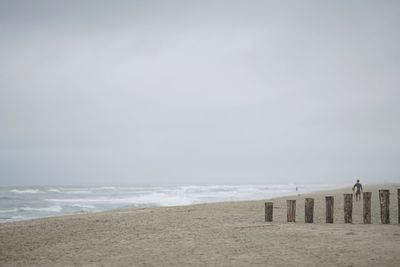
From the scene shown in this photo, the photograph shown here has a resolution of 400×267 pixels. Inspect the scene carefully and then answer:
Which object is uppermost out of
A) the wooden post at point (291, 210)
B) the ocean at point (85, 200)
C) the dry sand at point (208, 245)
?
the wooden post at point (291, 210)

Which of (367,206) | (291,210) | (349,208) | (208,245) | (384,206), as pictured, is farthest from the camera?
(291,210)

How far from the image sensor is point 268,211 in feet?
48.6

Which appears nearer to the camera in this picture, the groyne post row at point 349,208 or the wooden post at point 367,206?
the groyne post row at point 349,208

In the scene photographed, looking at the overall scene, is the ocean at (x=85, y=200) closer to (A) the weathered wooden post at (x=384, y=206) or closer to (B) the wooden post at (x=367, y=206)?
(B) the wooden post at (x=367, y=206)

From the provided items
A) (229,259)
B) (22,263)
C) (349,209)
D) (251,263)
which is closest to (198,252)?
(229,259)

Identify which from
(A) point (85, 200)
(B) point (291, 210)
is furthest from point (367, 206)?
(A) point (85, 200)

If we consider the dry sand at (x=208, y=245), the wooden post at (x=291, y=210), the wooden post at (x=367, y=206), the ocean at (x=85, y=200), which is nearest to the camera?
the dry sand at (x=208, y=245)

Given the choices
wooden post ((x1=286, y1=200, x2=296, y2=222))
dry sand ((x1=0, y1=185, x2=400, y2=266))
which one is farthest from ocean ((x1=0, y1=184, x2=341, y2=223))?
wooden post ((x1=286, y1=200, x2=296, y2=222))

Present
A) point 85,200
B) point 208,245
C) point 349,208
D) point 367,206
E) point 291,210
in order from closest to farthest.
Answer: point 208,245, point 367,206, point 349,208, point 291,210, point 85,200

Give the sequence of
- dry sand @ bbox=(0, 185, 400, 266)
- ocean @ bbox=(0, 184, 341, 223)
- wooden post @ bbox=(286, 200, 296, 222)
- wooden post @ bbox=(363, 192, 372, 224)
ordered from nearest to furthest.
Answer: dry sand @ bbox=(0, 185, 400, 266) → wooden post @ bbox=(363, 192, 372, 224) → wooden post @ bbox=(286, 200, 296, 222) → ocean @ bbox=(0, 184, 341, 223)

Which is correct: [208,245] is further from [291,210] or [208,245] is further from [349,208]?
[349,208]

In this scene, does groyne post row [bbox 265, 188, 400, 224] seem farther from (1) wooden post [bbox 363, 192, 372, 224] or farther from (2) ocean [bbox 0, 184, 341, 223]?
(2) ocean [bbox 0, 184, 341, 223]

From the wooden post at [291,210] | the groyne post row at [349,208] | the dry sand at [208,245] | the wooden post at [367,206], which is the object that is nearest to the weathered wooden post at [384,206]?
the groyne post row at [349,208]

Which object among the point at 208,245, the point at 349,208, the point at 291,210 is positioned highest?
the point at 349,208
